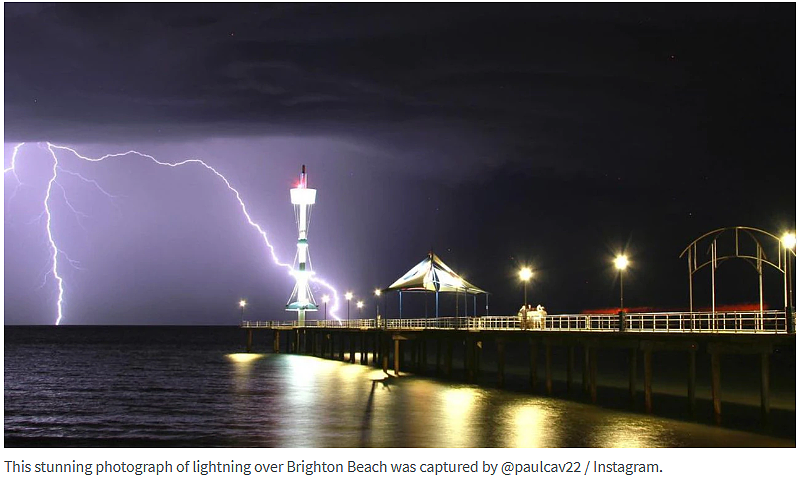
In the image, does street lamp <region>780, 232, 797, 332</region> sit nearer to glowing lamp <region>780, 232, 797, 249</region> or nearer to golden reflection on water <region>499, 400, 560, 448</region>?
glowing lamp <region>780, 232, 797, 249</region>

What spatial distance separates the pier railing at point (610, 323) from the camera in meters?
33.5

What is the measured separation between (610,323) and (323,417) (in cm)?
1371

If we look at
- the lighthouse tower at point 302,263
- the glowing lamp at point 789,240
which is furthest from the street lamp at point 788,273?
the lighthouse tower at point 302,263

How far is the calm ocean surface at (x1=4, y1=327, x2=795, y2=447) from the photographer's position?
30.5 meters

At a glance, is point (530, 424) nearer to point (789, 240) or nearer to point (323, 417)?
point (323, 417)

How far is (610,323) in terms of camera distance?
138 ft

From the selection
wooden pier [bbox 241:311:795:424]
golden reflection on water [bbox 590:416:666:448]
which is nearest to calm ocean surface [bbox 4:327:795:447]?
golden reflection on water [bbox 590:416:666:448]

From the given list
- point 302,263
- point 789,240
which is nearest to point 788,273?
point 789,240

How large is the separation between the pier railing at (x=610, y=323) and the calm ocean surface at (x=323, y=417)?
3.47 metres

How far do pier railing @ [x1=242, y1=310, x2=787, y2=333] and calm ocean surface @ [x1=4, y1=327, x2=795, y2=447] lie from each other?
137 inches

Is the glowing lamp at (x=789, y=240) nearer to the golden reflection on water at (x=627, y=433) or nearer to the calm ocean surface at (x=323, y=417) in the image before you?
the calm ocean surface at (x=323, y=417)

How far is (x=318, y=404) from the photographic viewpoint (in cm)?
4306

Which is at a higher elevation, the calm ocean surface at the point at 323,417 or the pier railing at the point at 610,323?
the pier railing at the point at 610,323
